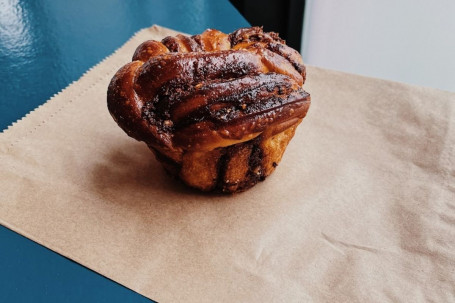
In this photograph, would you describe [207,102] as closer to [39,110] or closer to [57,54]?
[39,110]

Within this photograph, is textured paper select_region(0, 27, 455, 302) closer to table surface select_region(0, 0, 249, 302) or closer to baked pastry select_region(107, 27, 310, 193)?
table surface select_region(0, 0, 249, 302)

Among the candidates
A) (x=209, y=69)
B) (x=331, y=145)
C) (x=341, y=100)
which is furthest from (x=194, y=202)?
(x=341, y=100)

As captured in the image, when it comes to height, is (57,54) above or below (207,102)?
below

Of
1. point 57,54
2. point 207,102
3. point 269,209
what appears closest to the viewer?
point 207,102

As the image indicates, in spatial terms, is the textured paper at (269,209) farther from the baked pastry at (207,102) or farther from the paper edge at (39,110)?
the baked pastry at (207,102)

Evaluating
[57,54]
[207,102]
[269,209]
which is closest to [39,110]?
[57,54]

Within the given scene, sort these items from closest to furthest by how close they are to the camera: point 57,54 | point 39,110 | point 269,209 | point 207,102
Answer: point 207,102 < point 269,209 < point 39,110 < point 57,54
